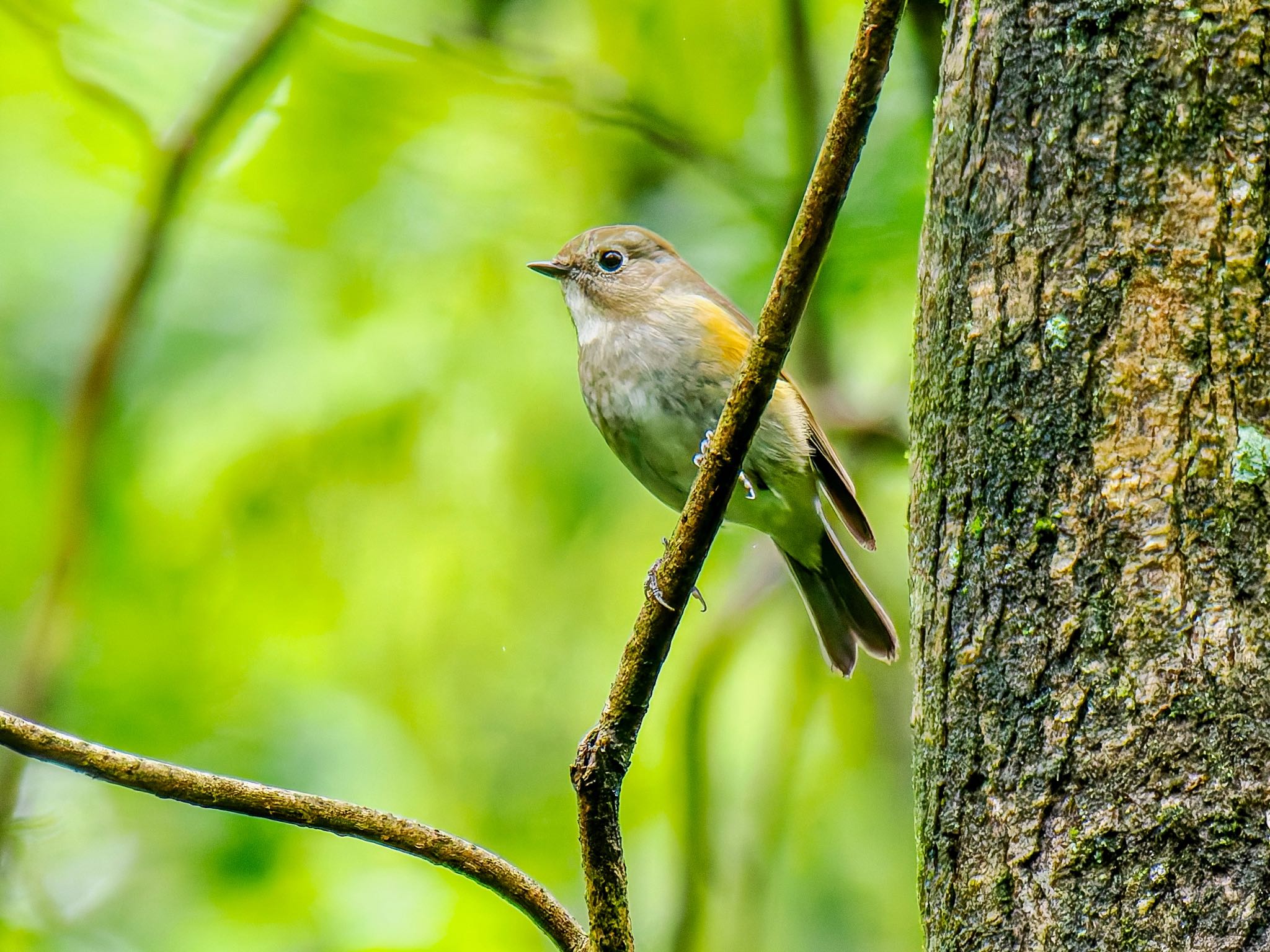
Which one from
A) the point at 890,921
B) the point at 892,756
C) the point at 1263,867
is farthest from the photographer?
the point at 890,921

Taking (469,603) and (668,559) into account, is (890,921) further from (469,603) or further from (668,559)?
(668,559)

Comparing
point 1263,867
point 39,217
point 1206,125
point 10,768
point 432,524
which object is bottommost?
point 10,768

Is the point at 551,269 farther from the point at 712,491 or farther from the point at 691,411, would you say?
the point at 712,491

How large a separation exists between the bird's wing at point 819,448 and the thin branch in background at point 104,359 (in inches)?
66.9

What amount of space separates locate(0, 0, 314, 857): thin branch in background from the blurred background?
108 millimetres

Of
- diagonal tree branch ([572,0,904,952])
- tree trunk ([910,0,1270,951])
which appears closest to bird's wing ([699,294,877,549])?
tree trunk ([910,0,1270,951])

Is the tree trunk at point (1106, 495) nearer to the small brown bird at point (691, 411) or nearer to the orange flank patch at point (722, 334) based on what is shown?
the small brown bird at point (691, 411)

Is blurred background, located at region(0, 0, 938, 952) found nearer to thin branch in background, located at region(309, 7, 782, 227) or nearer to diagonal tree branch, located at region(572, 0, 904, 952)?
thin branch in background, located at region(309, 7, 782, 227)

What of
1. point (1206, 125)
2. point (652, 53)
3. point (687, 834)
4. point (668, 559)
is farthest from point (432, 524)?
point (1206, 125)

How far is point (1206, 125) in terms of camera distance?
1961 millimetres

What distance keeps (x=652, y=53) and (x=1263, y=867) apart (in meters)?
3.80

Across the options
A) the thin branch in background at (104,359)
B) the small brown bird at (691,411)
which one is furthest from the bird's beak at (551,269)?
the thin branch in background at (104,359)

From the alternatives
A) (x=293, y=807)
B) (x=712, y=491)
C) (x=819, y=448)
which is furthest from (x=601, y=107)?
(x=293, y=807)

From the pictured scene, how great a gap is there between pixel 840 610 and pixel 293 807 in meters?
2.75
